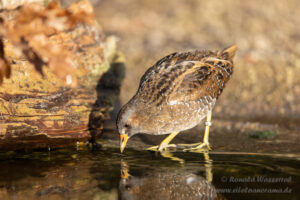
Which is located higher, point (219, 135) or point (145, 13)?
point (145, 13)

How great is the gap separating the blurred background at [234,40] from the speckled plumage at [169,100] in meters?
2.20

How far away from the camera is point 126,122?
5.70 metres

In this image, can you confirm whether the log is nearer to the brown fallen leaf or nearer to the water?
the water

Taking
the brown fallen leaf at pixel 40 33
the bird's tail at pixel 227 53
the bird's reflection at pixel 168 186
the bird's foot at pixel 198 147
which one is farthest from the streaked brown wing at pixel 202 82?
the brown fallen leaf at pixel 40 33

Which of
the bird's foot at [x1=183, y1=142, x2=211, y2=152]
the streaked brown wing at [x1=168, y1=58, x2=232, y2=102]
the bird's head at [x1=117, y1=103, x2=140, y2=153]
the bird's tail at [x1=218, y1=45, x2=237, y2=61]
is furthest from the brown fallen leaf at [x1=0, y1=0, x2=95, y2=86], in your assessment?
the bird's tail at [x1=218, y1=45, x2=237, y2=61]

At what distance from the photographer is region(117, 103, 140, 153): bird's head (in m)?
5.69

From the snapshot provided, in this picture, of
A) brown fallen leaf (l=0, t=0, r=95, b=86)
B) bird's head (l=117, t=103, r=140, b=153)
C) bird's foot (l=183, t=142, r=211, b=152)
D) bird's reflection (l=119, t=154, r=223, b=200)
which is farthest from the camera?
bird's foot (l=183, t=142, r=211, b=152)

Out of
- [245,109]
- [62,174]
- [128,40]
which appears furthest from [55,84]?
[128,40]

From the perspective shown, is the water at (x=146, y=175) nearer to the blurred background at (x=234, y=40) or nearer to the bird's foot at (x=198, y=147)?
the bird's foot at (x=198, y=147)

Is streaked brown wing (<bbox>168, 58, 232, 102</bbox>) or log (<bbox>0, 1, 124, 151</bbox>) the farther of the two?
streaked brown wing (<bbox>168, 58, 232, 102</bbox>)

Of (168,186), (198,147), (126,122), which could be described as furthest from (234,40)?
(168,186)

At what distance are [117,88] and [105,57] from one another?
1.92 ft

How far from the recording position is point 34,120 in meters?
5.62

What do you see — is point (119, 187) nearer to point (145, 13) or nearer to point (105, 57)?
point (105, 57)
